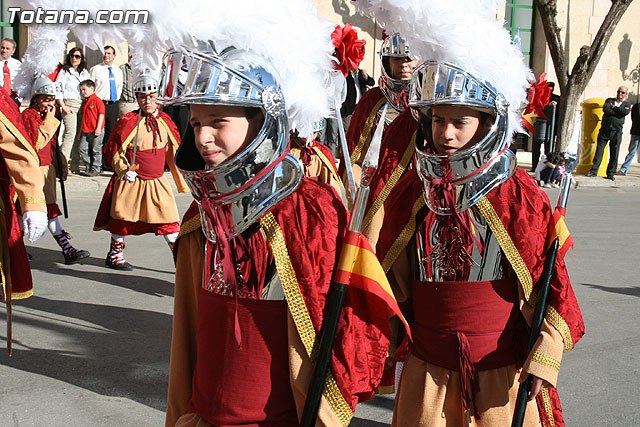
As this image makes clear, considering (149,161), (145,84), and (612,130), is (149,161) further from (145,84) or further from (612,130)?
(612,130)

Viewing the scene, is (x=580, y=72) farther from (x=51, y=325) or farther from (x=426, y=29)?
(x=426, y=29)

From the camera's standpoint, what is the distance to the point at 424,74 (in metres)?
2.97

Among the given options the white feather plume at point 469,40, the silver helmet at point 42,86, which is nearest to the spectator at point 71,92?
the silver helmet at point 42,86

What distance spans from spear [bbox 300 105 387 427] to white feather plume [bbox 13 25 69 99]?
4701 mm

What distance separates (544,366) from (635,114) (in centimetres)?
1486

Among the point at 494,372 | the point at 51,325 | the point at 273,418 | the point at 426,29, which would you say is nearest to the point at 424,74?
the point at 426,29

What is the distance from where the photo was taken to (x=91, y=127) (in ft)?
39.9

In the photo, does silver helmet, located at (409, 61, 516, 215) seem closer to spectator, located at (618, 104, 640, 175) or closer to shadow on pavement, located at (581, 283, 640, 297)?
shadow on pavement, located at (581, 283, 640, 297)

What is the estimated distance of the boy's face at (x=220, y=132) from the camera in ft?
7.36

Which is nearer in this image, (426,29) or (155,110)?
(426,29)

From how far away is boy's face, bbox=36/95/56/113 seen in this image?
300 inches

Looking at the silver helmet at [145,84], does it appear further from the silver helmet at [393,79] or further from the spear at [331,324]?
the spear at [331,324]

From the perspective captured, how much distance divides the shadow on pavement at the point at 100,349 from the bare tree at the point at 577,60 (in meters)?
11.0

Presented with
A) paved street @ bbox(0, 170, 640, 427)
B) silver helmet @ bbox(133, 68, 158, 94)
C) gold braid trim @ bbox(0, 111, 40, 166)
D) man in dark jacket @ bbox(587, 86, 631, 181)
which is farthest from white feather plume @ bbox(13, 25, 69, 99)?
Answer: man in dark jacket @ bbox(587, 86, 631, 181)
